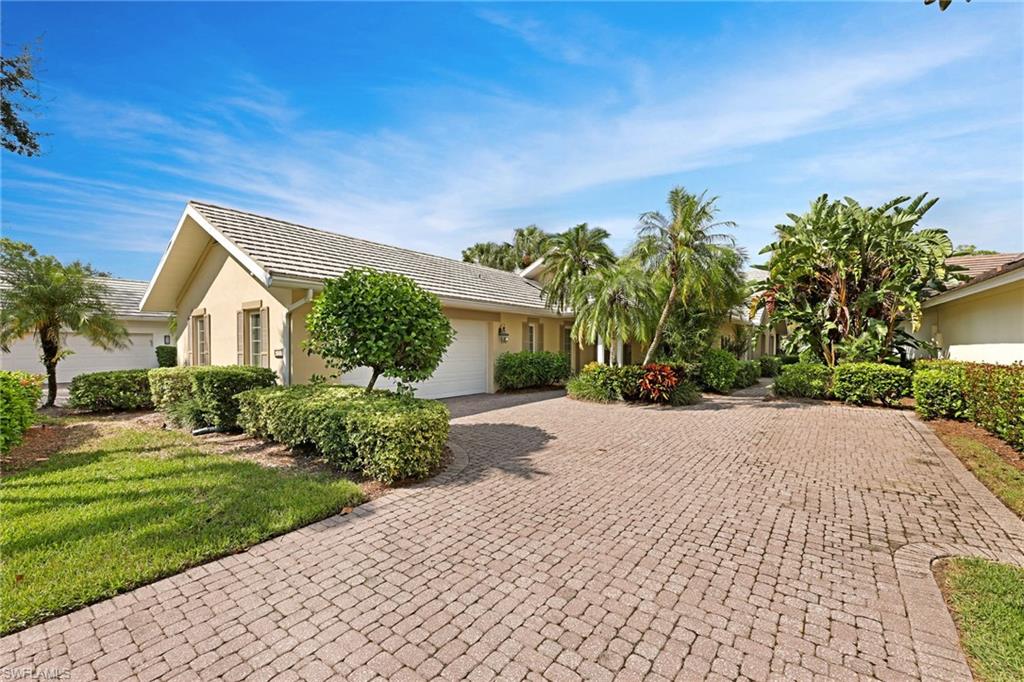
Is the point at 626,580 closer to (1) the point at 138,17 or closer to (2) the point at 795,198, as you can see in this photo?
(1) the point at 138,17

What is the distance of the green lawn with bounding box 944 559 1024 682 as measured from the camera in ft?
8.23

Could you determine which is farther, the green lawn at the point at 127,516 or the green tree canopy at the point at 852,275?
the green tree canopy at the point at 852,275

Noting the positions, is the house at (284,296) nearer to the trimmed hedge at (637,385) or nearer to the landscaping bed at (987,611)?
the trimmed hedge at (637,385)

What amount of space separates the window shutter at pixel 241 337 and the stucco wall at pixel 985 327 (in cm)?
1746

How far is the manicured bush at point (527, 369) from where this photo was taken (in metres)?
15.3

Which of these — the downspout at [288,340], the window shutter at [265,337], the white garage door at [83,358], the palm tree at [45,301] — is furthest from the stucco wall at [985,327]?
the white garage door at [83,358]

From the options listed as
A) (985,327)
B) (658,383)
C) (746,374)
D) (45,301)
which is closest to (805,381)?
(985,327)

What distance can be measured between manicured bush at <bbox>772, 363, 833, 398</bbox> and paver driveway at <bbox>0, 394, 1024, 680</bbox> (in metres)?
7.95

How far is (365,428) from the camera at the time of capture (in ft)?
18.4

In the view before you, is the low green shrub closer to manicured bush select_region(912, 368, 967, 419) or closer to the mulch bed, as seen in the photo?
manicured bush select_region(912, 368, 967, 419)

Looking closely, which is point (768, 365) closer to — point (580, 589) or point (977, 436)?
point (977, 436)

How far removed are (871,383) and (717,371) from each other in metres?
4.47

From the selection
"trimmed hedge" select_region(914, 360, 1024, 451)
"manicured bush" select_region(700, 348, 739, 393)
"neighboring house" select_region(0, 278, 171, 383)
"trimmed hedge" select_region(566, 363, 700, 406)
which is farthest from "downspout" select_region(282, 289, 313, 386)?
"manicured bush" select_region(700, 348, 739, 393)

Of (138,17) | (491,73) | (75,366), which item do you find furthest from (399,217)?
(75,366)
